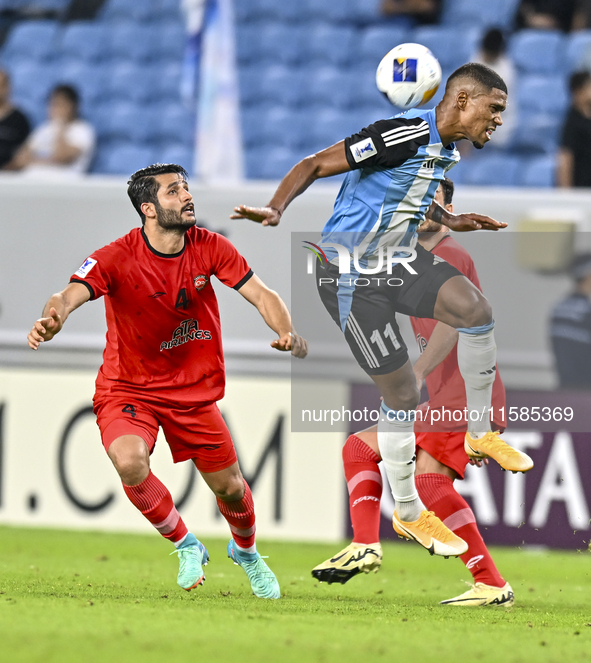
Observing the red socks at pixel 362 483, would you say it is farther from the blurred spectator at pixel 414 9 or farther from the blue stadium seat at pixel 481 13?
the blurred spectator at pixel 414 9

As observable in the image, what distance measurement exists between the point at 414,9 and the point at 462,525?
7375 mm

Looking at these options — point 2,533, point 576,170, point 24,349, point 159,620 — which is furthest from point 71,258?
point 159,620

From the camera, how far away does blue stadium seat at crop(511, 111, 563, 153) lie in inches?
404

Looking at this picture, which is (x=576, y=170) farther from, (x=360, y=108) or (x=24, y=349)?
(x=24, y=349)

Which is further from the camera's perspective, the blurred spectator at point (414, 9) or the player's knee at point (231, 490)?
the blurred spectator at point (414, 9)

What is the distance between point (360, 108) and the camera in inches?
438

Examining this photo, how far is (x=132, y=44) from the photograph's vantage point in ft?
39.7

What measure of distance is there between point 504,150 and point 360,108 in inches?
63.5

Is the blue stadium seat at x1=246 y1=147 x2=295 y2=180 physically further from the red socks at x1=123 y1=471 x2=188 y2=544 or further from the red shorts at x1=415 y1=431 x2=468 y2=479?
the red socks at x1=123 y1=471 x2=188 y2=544

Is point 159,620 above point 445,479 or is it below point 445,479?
below

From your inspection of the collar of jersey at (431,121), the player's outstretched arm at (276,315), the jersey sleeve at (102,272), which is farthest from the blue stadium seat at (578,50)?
the jersey sleeve at (102,272)

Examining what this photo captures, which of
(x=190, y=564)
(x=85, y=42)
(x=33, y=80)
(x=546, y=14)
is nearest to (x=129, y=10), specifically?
(x=85, y=42)

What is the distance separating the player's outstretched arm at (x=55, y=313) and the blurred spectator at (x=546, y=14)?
24.2ft

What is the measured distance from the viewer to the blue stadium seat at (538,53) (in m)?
10.8
